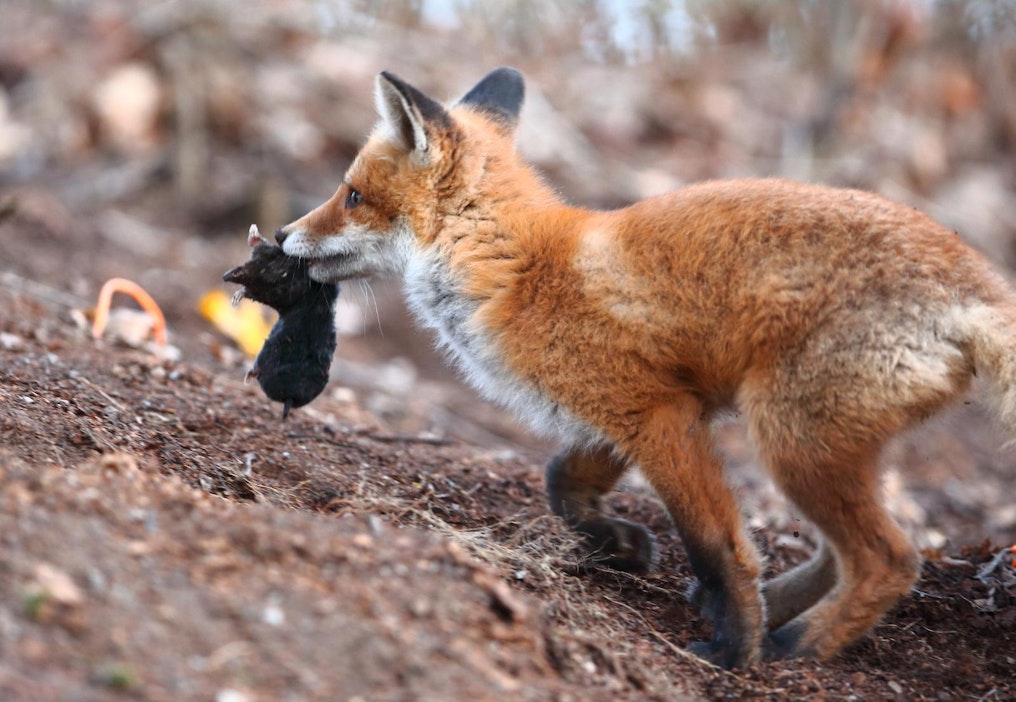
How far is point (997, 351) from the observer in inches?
166

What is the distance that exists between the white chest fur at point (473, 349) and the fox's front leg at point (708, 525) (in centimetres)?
34

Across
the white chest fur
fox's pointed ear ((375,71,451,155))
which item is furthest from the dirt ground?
fox's pointed ear ((375,71,451,155))

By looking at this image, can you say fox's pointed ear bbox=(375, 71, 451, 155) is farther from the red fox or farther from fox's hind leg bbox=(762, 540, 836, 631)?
fox's hind leg bbox=(762, 540, 836, 631)

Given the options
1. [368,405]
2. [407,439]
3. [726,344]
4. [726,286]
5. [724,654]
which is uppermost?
[726,286]

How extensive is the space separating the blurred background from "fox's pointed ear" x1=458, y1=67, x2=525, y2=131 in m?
3.73

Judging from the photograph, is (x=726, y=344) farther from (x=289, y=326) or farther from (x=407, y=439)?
(x=407, y=439)

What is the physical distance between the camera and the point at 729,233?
15.7 feet

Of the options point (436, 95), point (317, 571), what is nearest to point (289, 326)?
point (317, 571)

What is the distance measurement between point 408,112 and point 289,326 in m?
1.38

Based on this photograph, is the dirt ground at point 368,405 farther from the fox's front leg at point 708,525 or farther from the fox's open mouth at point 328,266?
the fox's open mouth at point 328,266

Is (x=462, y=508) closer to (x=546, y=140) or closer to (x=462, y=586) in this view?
(x=462, y=586)

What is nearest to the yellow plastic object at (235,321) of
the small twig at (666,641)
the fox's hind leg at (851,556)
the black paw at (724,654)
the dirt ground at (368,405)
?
the dirt ground at (368,405)

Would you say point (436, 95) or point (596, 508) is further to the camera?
point (436, 95)

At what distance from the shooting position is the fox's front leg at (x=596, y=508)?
5387 mm
